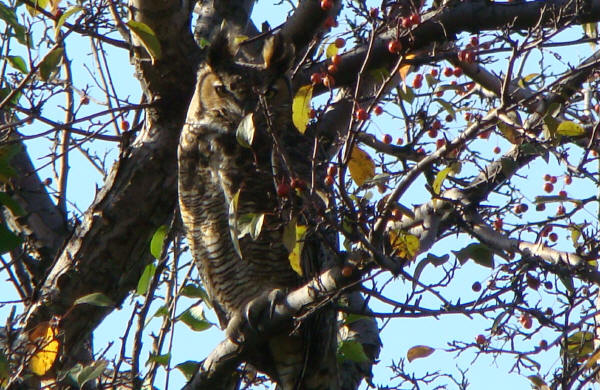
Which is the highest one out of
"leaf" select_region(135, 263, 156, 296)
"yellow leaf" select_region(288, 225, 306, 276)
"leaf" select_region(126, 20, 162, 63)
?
"leaf" select_region(126, 20, 162, 63)

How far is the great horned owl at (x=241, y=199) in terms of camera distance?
3.13 meters

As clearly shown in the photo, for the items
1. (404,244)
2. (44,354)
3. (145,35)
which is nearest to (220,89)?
(145,35)

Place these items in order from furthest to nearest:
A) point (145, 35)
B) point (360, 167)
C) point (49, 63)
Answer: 1. point (49, 63)
2. point (145, 35)
3. point (360, 167)

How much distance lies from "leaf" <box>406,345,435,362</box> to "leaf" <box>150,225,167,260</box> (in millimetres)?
900

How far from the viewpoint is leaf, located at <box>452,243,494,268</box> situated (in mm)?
2326

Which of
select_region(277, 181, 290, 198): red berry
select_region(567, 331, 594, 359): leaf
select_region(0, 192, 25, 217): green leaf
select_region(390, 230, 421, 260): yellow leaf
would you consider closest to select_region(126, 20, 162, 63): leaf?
select_region(0, 192, 25, 217): green leaf

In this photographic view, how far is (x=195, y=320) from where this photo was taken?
9.91 feet

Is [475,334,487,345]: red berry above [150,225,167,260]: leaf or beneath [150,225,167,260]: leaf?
beneath

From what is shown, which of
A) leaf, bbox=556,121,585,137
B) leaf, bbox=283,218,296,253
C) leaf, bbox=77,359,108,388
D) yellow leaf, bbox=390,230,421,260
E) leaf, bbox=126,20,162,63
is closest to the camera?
leaf, bbox=283,218,296,253

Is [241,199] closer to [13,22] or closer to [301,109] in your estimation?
[13,22]

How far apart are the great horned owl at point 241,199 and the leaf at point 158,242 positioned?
201 mm

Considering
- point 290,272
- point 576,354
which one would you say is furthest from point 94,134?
point 576,354

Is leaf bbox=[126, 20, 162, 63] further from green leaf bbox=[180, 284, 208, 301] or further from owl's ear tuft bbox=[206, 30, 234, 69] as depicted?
green leaf bbox=[180, 284, 208, 301]

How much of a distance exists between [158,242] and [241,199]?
37cm
